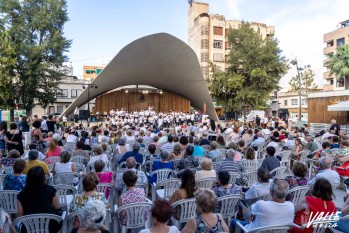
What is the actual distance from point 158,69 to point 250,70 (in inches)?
431

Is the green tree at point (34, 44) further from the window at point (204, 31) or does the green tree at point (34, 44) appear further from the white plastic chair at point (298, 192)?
the white plastic chair at point (298, 192)

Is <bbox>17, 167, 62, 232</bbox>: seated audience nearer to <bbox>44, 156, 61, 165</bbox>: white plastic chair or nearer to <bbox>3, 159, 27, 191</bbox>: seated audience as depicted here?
<bbox>3, 159, 27, 191</bbox>: seated audience

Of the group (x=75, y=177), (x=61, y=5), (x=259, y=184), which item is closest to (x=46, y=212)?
(x=75, y=177)

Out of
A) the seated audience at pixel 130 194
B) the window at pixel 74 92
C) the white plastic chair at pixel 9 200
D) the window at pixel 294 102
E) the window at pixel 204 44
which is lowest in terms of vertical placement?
the white plastic chair at pixel 9 200

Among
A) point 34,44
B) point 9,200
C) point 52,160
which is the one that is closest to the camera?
point 9,200

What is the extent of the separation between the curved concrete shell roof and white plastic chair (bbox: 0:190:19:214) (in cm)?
1636

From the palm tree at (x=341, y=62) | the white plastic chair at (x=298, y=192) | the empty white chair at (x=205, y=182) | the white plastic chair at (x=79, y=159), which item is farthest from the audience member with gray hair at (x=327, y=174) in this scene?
the palm tree at (x=341, y=62)

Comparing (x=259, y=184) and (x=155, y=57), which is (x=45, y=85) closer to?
(x=155, y=57)

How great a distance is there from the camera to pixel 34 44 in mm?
27469

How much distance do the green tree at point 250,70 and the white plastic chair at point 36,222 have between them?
28.4m

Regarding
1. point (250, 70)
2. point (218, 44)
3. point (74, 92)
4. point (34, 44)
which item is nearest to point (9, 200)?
point (34, 44)

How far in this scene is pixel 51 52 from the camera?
93.8ft

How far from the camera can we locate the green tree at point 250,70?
30281 mm
